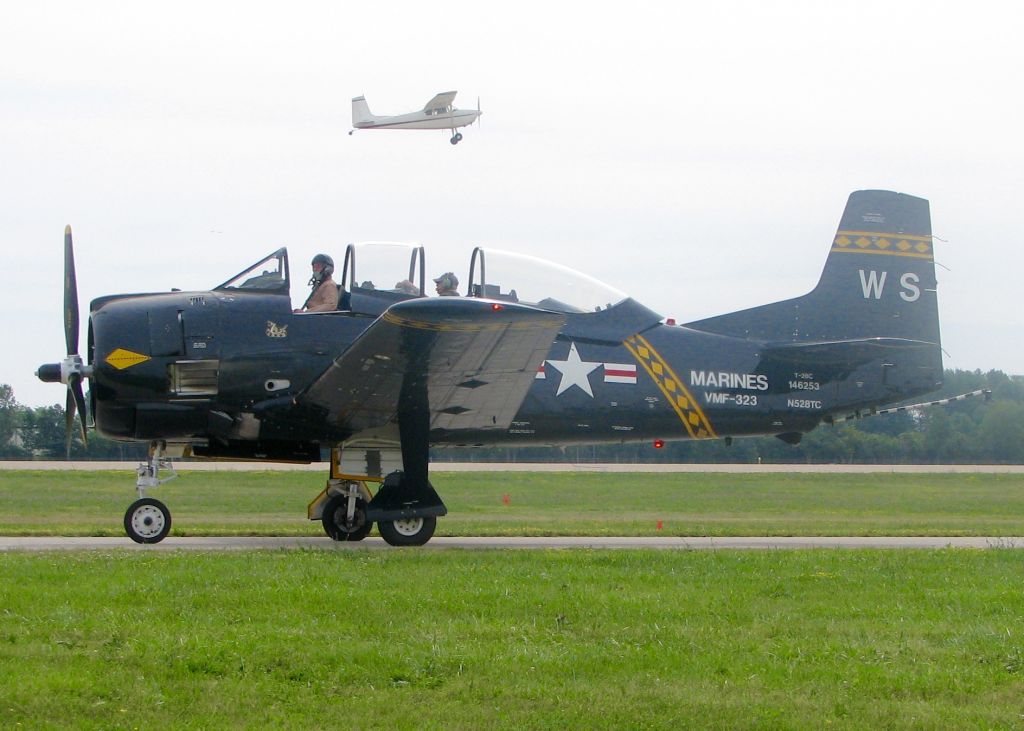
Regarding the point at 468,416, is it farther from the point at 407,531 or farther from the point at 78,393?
the point at 78,393

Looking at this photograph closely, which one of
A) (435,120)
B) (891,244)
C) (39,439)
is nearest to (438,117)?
(435,120)

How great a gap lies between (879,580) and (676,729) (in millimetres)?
5477

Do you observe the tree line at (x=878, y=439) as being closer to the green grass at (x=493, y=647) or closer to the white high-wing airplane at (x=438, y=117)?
the white high-wing airplane at (x=438, y=117)

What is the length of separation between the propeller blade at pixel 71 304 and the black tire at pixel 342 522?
11.9 ft

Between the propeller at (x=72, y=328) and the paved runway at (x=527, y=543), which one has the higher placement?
the propeller at (x=72, y=328)

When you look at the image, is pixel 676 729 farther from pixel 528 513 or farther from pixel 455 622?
pixel 528 513

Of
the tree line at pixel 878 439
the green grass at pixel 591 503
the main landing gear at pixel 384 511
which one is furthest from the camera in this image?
the tree line at pixel 878 439

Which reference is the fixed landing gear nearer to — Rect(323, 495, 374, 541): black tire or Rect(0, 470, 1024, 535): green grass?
Rect(323, 495, 374, 541): black tire

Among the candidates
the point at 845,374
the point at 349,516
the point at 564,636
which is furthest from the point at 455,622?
the point at 845,374

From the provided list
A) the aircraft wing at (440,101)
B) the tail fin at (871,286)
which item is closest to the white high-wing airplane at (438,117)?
the aircraft wing at (440,101)

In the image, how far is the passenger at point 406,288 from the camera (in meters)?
14.1

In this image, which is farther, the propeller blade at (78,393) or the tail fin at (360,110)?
the tail fin at (360,110)

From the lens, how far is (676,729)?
6.13 meters

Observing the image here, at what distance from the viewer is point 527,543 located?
51.5ft
